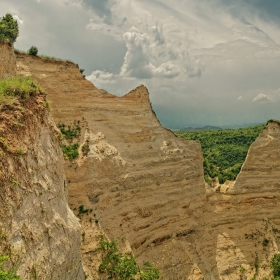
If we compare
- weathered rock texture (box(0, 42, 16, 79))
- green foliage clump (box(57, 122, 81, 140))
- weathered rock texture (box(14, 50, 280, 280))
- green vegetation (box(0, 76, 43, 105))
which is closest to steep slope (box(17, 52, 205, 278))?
weathered rock texture (box(14, 50, 280, 280))

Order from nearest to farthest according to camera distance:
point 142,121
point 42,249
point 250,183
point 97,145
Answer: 1. point 42,249
2. point 97,145
3. point 142,121
4. point 250,183

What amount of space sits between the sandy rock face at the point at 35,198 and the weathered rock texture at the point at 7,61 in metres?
7.48

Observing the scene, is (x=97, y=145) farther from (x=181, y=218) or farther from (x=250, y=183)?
(x=250, y=183)

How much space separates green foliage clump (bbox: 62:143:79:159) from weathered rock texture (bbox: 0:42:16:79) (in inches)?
224

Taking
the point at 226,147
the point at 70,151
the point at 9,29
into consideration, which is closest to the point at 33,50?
the point at 9,29

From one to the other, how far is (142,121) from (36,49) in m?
9.13

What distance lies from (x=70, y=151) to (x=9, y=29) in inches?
356

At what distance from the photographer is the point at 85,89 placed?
2286cm

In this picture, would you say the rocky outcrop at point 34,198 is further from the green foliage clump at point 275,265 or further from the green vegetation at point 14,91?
the green foliage clump at point 275,265

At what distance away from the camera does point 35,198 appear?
11.7 metres

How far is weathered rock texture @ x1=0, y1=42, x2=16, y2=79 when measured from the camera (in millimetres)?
19722

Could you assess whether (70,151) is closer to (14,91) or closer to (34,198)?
(14,91)

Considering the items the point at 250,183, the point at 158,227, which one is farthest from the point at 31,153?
the point at 250,183

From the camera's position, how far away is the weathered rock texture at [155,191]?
797 inches
